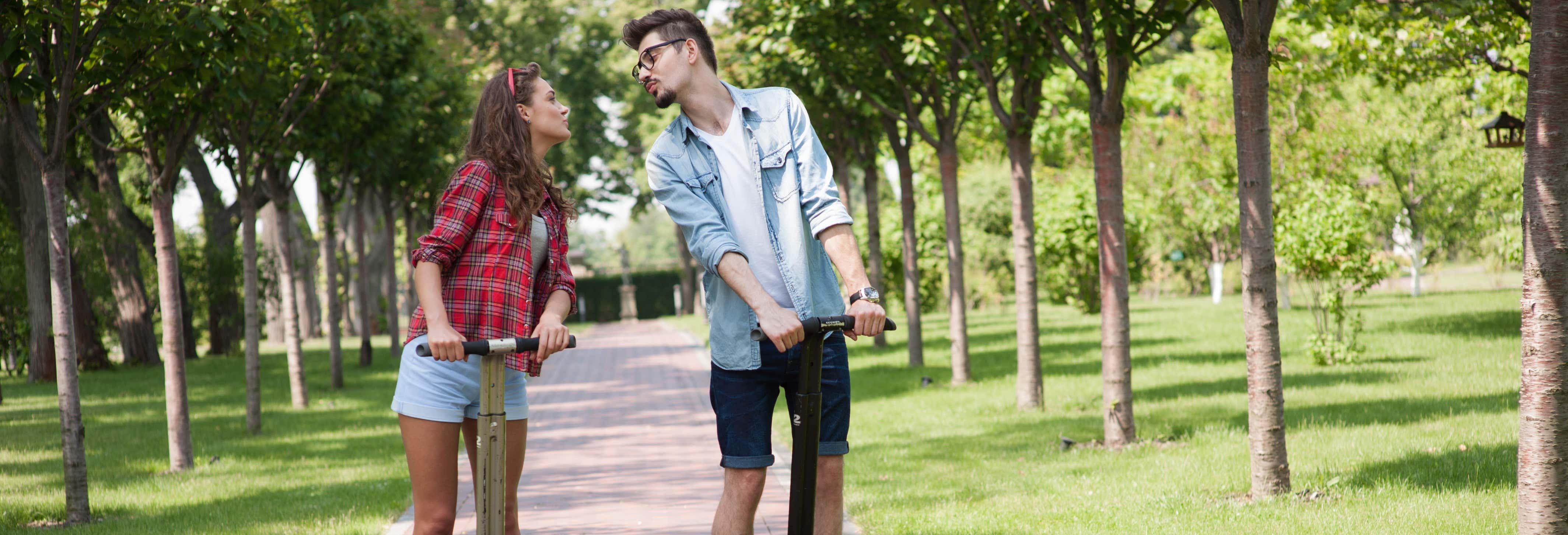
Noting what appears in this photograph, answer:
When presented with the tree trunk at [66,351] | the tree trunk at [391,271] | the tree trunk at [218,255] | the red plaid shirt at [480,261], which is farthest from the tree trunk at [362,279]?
the red plaid shirt at [480,261]

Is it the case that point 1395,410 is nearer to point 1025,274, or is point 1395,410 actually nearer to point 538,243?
point 1025,274

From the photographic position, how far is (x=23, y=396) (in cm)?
1443

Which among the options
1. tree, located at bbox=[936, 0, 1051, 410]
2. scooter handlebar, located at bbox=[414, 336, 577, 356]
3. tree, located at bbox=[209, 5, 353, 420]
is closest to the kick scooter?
scooter handlebar, located at bbox=[414, 336, 577, 356]

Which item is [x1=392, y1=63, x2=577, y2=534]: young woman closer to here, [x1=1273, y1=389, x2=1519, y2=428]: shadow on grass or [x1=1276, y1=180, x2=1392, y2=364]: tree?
[x1=1273, y1=389, x2=1519, y2=428]: shadow on grass

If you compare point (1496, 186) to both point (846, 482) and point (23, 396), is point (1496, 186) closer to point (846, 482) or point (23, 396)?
point (846, 482)

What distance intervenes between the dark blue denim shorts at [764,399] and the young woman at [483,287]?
0.48 m

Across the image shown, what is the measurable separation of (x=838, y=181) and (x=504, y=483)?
15092 millimetres

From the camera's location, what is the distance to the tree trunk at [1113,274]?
24.7ft

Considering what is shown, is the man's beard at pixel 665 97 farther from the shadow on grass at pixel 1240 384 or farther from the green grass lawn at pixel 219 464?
the shadow on grass at pixel 1240 384

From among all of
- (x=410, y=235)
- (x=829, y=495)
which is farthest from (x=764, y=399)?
(x=410, y=235)

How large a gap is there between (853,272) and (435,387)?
1.23 meters

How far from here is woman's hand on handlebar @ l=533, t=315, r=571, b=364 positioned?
320cm

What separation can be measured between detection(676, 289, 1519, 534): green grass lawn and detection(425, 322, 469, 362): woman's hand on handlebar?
9.36ft

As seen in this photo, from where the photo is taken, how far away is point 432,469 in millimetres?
3330
